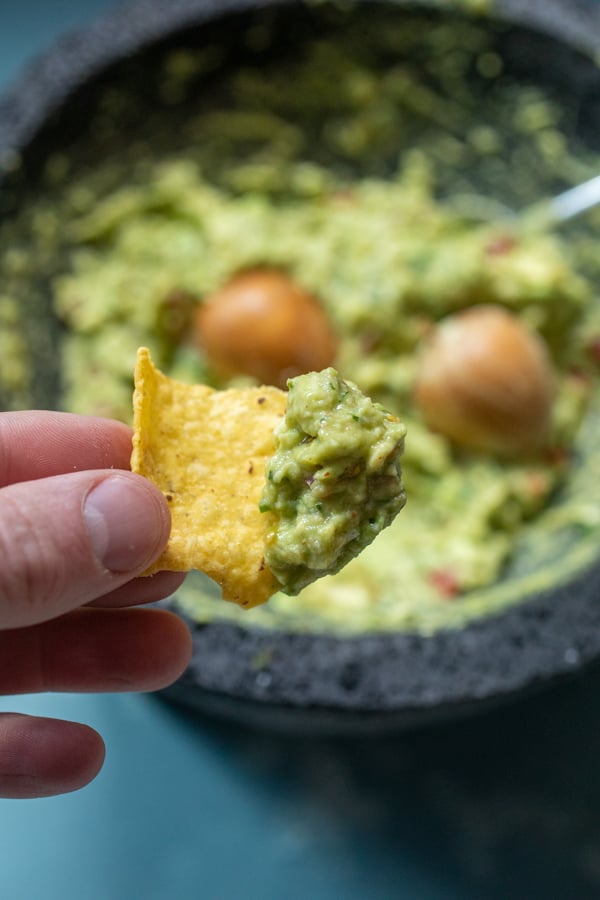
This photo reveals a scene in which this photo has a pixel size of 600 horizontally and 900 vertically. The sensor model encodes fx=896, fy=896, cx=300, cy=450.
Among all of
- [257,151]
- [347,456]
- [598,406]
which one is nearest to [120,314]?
[257,151]

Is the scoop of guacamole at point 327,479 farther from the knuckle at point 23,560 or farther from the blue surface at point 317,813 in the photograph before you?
the blue surface at point 317,813

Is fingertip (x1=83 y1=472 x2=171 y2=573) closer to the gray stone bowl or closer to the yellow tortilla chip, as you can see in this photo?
the yellow tortilla chip

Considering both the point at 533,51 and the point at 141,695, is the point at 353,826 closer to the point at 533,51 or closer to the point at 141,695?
the point at 141,695

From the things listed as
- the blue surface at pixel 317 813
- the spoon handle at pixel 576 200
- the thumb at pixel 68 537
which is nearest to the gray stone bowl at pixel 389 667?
the blue surface at pixel 317 813

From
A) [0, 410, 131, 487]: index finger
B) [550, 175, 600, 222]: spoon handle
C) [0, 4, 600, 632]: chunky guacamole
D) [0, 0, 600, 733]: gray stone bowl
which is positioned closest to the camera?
[0, 410, 131, 487]: index finger

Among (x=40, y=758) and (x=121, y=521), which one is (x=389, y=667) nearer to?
(x=40, y=758)

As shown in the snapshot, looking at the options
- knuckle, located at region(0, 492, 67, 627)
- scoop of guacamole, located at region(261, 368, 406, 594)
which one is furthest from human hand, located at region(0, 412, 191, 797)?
scoop of guacamole, located at region(261, 368, 406, 594)
